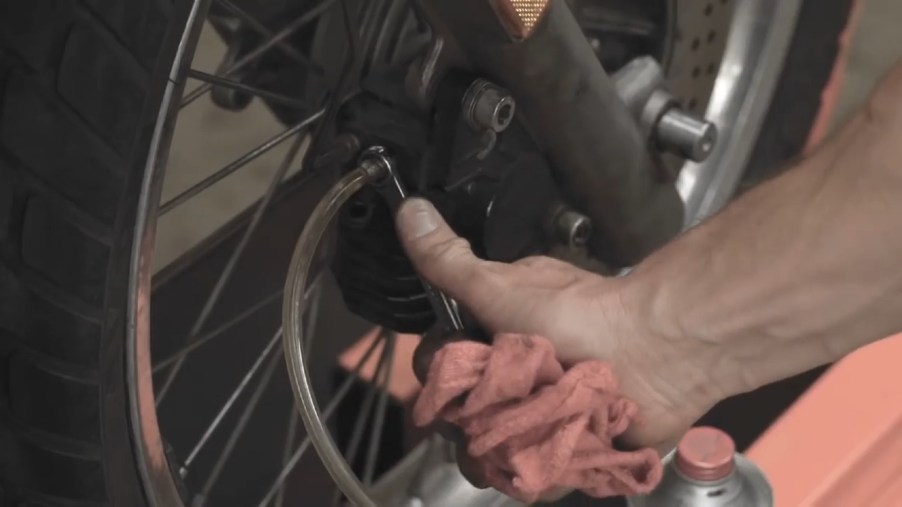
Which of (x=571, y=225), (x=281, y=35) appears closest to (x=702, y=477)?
(x=571, y=225)

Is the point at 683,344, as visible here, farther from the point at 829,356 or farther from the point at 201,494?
the point at 201,494

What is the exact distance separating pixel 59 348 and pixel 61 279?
0.12 feet

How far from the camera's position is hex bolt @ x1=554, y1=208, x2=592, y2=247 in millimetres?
741

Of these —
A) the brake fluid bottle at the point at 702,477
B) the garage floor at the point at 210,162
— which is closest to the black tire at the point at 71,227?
the brake fluid bottle at the point at 702,477

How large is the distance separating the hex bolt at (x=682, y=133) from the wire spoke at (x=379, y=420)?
29 centimetres

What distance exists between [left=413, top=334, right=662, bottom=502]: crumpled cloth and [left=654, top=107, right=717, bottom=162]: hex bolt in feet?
1.05

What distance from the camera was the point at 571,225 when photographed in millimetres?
741

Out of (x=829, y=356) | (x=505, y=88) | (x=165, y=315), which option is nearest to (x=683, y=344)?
(x=829, y=356)

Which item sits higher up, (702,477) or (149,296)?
(149,296)

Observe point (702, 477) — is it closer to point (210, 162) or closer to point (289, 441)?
point (289, 441)

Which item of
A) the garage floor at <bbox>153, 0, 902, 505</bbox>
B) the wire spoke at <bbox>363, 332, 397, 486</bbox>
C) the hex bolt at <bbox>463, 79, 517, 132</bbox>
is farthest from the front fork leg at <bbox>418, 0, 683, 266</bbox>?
the garage floor at <bbox>153, 0, 902, 505</bbox>

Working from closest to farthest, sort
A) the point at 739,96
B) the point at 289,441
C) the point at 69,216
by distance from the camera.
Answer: the point at 69,216
the point at 289,441
the point at 739,96

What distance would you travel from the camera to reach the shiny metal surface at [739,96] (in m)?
1.02

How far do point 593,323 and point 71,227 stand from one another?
0.26 meters
